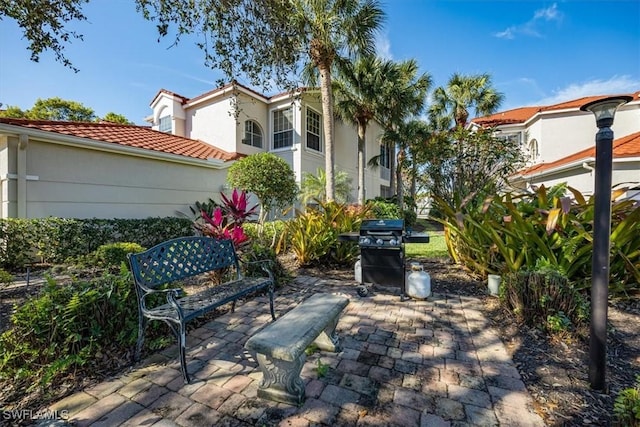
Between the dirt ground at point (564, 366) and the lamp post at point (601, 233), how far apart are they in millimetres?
200

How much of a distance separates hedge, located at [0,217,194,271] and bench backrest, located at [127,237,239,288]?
482 cm

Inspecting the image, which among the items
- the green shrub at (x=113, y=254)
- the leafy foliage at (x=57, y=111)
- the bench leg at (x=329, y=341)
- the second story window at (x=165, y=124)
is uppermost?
the leafy foliage at (x=57, y=111)

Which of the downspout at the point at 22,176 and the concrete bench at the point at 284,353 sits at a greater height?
the downspout at the point at 22,176

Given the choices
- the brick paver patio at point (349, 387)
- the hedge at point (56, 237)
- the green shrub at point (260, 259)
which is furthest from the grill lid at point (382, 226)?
the hedge at point (56, 237)

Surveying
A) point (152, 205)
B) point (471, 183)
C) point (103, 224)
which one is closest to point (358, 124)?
point (471, 183)

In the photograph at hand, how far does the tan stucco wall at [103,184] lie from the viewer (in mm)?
6613

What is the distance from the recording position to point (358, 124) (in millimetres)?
15383

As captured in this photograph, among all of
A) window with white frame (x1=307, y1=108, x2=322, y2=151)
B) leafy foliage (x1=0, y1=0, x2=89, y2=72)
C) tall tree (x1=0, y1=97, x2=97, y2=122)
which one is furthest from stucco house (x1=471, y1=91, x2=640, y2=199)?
tall tree (x1=0, y1=97, x2=97, y2=122)

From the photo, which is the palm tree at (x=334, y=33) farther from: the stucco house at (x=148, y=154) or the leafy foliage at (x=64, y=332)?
the leafy foliage at (x=64, y=332)

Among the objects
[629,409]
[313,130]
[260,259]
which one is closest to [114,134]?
[260,259]

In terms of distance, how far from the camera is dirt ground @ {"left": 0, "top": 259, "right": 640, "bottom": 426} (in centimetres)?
191

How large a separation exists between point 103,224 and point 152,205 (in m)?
2.08

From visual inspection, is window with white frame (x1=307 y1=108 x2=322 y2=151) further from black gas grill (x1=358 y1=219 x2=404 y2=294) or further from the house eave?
black gas grill (x1=358 y1=219 x2=404 y2=294)

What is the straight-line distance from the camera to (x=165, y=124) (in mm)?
15047
